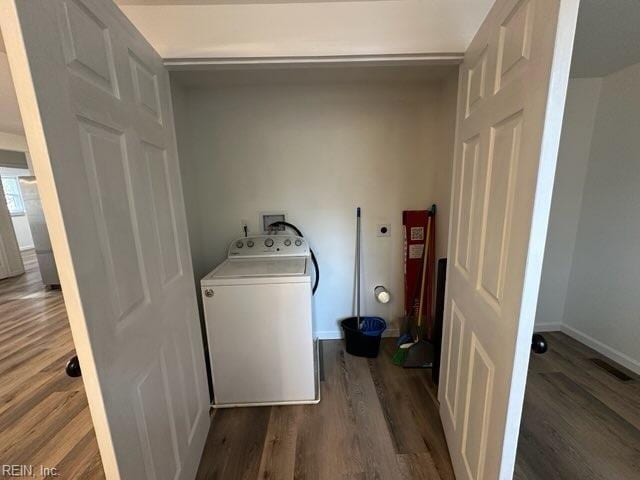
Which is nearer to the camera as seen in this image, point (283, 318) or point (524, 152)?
point (524, 152)

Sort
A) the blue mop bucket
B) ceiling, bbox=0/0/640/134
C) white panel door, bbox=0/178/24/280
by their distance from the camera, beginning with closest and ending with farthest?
ceiling, bbox=0/0/640/134
the blue mop bucket
white panel door, bbox=0/178/24/280

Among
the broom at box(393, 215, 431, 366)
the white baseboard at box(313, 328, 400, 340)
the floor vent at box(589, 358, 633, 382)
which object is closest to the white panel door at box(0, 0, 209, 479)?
the white baseboard at box(313, 328, 400, 340)

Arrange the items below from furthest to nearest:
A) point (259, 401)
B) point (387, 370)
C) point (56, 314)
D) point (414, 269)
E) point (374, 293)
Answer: point (56, 314) → point (374, 293) → point (414, 269) → point (387, 370) → point (259, 401)

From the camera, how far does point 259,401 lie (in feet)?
5.63

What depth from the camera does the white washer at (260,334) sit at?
155 centimetres

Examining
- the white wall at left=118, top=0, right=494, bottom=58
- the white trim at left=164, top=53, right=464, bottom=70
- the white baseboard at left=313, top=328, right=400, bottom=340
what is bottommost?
the white baseboard at left=313, top=328, right=400, bottom=340

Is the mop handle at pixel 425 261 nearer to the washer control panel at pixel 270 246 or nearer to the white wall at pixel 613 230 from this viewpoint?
the washer control panel at pixel 270 246

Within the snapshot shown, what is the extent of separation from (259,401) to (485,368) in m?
1.39

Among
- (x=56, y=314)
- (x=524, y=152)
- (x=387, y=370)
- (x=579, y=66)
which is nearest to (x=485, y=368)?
(x=524, y=152)

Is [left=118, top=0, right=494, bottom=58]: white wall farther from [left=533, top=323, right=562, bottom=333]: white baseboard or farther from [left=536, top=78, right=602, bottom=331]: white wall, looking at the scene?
[left=533, top=323, right=562, bottom=333]: white baseboard

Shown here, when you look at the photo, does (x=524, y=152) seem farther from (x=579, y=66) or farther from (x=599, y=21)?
(x=579, y=66)

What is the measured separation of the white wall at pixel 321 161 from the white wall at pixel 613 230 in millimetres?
1250

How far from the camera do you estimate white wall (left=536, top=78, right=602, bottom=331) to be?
2.04 metres

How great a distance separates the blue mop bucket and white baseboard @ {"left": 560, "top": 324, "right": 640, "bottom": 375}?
1.64 meters
